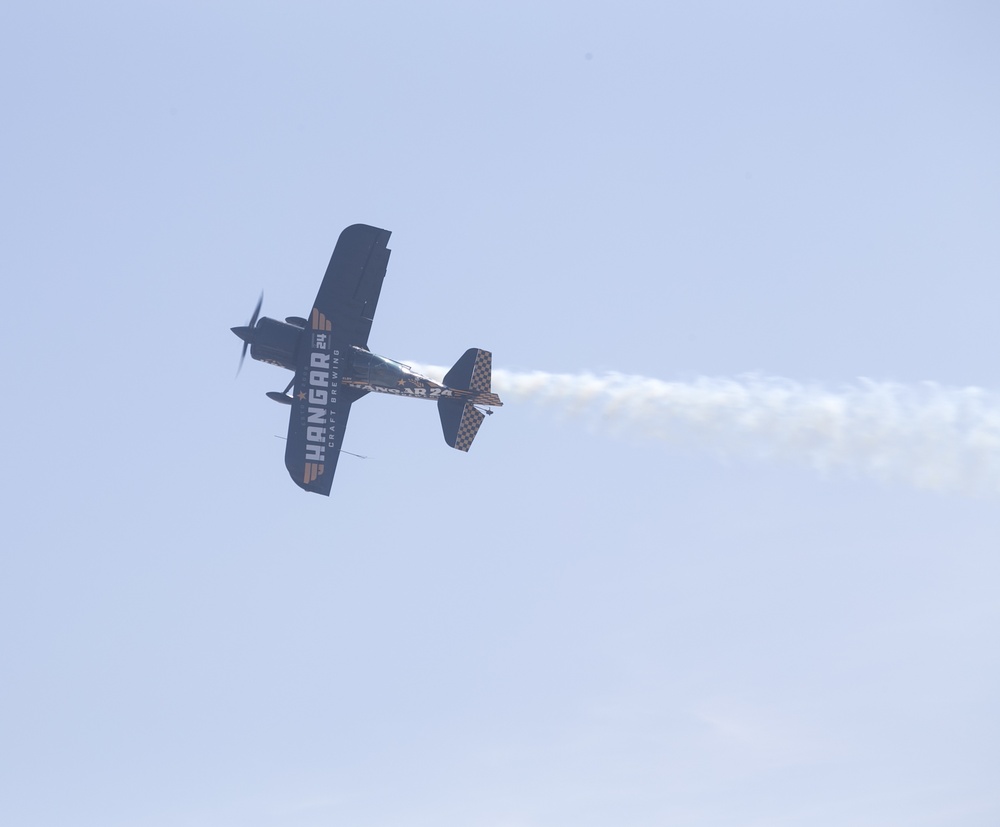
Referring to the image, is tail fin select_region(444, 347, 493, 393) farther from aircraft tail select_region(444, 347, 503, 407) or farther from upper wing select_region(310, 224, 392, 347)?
upper wing select_region(310, 224, 392, 347)

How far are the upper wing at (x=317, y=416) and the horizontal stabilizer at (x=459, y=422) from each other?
298 centimetres

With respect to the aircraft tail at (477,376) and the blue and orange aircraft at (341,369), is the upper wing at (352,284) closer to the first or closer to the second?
the blue and orange aircraft at (341,369)

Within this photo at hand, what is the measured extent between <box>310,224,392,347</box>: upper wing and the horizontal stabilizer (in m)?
3.60

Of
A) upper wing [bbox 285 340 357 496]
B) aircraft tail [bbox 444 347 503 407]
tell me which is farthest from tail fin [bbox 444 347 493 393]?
upper wing [bbox 285 340 357 496]

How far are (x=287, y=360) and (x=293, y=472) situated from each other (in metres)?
3.52

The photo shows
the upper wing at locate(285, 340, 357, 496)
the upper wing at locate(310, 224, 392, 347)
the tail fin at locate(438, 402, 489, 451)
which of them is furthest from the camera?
the tail fin at locate(438, 402, 489, 451)

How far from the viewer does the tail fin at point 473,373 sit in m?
50.7

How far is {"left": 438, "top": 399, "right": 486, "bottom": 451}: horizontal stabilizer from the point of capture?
166 feet

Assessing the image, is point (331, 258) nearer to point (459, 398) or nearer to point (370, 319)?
point (370, 319)

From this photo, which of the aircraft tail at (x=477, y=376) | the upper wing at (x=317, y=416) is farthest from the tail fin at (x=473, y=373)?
the upper wing at (x=317, y=416)

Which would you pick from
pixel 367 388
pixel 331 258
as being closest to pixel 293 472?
pixel 367 388

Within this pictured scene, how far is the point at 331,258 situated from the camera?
4950 cm

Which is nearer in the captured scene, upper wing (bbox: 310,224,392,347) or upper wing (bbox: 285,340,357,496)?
upper wing (bbox: 310,224,392,347)

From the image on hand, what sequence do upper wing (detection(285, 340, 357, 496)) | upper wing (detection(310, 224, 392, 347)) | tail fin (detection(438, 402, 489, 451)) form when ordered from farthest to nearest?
tail fin (detection(438, 402, 489, 451)), upper wing (detection(285, 340, 357, 496)), upper wing (detection(310, 224, 392, 347))
